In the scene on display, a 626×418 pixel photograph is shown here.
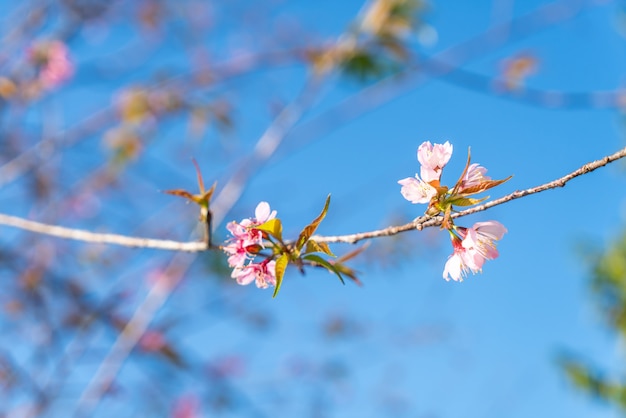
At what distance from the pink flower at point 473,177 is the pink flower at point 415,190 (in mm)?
56

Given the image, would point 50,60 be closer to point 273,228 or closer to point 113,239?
point 113,239

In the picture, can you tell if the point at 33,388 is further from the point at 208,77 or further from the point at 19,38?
the point at 208,77

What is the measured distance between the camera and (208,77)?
3312 millimetres

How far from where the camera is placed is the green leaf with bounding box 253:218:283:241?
91 centimetres

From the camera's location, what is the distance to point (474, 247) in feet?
2.97

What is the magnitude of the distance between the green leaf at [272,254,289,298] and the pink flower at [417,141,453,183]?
0.83 feet

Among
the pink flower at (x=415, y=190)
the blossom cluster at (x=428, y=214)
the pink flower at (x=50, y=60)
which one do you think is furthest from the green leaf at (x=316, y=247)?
the pink flower at (x=50, y=60)

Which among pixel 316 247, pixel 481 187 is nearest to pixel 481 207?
pixel 481 187

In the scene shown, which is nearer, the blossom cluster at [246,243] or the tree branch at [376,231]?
the tree branch at [376,231]

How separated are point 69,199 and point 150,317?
5.91 feet

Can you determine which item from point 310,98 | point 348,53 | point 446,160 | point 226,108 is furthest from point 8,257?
point 446,160

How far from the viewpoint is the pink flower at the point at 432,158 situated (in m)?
0.87

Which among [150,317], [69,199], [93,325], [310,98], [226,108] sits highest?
[69,199]

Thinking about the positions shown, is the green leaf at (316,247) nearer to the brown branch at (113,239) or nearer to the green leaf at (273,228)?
the green leaf at (273,228)
